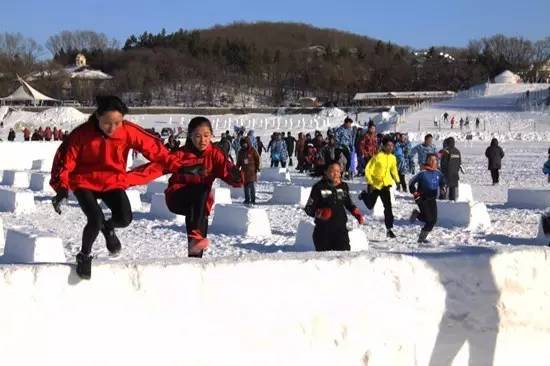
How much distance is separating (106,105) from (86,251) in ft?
2.80

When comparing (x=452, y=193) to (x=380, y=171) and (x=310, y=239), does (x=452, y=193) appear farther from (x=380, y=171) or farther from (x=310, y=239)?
(x=310, y=239)

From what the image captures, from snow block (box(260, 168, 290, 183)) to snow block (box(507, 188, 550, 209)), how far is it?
25.9ft

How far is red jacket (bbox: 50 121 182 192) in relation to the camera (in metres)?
5.33

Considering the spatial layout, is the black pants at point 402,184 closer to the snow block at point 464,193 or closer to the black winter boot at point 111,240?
the snow block at point 464,193

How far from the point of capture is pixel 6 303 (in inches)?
175

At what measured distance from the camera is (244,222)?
13.6 m

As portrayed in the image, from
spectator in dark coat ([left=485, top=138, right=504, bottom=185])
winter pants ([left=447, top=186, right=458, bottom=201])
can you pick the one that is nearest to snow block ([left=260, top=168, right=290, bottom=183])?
spectator in dark coat ([left=485, top=138, right=504, bottom=185])

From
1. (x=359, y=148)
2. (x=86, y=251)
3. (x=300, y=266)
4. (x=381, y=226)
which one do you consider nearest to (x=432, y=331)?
(x=300, y=266)

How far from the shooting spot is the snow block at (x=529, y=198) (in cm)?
1672

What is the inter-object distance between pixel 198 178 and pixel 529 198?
1172cm

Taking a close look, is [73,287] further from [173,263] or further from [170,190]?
[170,190]

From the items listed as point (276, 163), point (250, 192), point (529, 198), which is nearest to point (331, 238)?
point (529, 198)

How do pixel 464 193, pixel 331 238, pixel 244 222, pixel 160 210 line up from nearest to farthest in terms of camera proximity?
pixel 331 238 → pixel 244 222 → pixel 160 210 → pixel 464 193

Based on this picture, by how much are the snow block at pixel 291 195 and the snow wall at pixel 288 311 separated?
12.3 m
